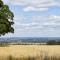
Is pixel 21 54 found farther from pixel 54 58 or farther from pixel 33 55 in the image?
pixel 54 58

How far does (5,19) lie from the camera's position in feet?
124

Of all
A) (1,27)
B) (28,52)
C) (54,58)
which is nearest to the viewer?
(54,58)

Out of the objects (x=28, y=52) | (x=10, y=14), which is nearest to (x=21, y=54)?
(x=28, y=52)

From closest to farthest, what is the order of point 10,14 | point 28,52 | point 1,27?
point 28,52 < point 1,27 < point 10,14

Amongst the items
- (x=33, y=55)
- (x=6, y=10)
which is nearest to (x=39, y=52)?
(x=33, y=55)

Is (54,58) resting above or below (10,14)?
below

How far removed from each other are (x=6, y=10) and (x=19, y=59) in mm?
18498

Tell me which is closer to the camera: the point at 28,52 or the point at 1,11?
the point at 28,52

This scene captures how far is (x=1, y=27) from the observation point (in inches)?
1415

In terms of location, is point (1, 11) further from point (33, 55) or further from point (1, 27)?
point (33, 55)

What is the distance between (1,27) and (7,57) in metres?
15.8

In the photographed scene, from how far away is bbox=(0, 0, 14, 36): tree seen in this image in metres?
36.7

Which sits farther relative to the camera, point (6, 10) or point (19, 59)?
point (6, 10)

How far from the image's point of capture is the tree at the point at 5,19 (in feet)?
120
